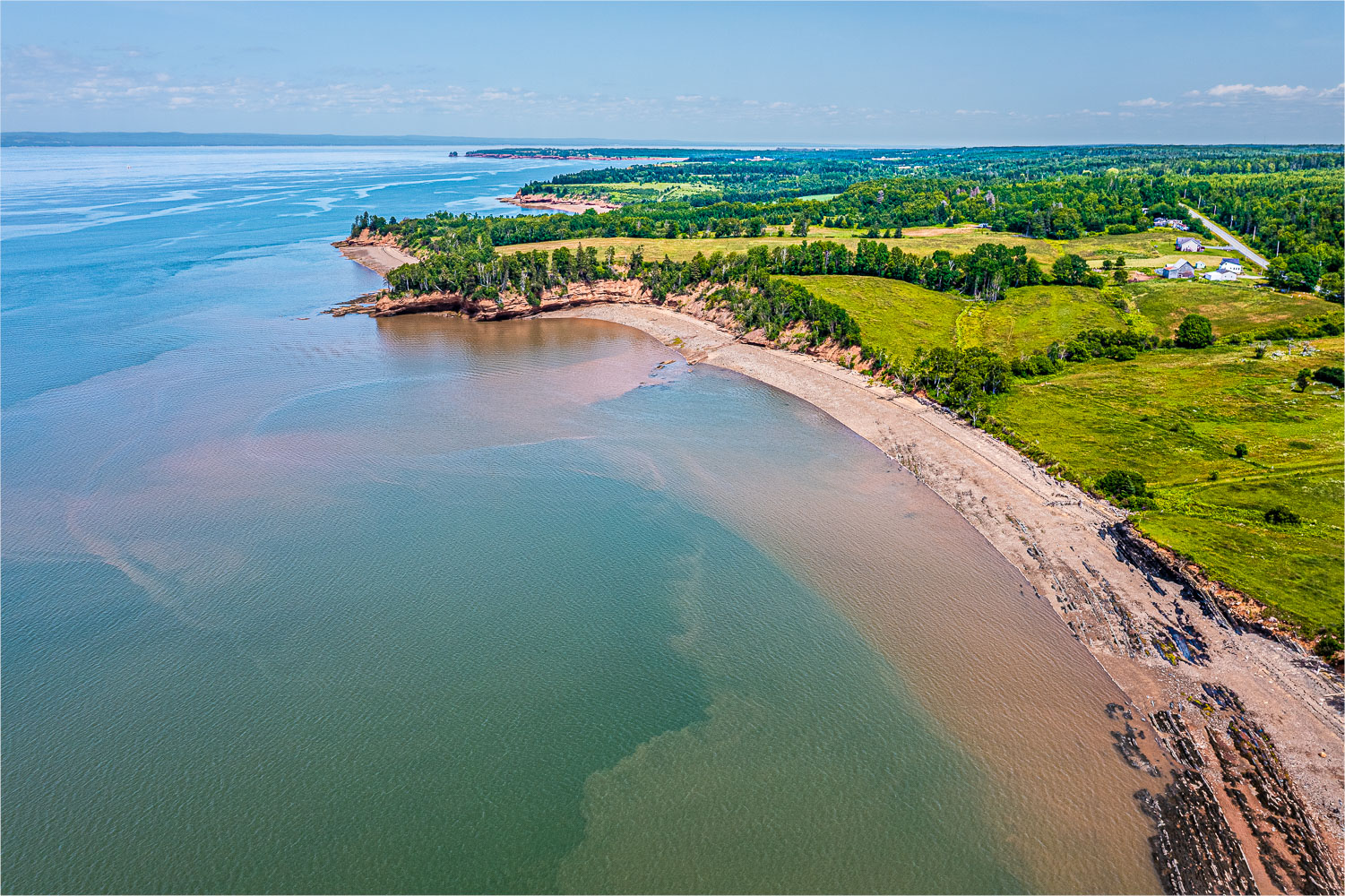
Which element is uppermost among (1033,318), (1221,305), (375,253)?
(375,253)

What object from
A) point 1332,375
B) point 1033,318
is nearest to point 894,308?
point 1033,318

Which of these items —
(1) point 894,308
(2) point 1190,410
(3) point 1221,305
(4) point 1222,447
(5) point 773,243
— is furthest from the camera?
(5) point 773,243

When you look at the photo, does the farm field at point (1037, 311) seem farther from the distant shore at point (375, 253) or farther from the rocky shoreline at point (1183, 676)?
the distant shore at point (375, 253)

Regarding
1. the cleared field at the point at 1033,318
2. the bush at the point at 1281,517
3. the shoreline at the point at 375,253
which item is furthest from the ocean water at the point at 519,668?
the shoreline at the point at 375,253

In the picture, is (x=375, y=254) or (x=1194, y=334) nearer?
(x=1194, y=334)

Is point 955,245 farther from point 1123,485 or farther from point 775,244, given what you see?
point 1123,485
